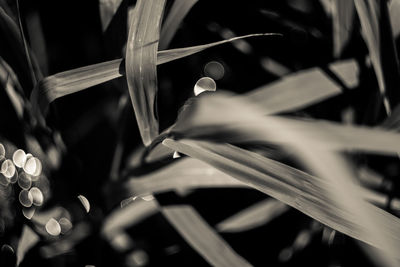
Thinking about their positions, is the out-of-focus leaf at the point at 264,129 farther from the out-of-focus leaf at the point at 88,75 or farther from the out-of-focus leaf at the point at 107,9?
the out-of-focus leaf at the point at 107,9

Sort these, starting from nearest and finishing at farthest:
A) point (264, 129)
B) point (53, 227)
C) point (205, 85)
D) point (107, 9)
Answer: point (264, 129), point (107, 9), point (53, 227), point (205, 85)

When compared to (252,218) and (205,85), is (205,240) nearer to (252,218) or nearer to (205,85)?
(252,218)

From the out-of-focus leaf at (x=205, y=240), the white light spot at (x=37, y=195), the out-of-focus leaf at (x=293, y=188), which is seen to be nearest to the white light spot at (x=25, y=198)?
the white light spot at (x=37, y=195)

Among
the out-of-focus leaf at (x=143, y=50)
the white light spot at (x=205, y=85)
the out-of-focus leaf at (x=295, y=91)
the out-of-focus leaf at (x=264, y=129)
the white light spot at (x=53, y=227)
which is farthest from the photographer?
the white light spot at (x=205, y=85)

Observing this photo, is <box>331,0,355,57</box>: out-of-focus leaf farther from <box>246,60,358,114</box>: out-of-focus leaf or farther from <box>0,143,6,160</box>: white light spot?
<box>0,143,6,160</box>: white light spot

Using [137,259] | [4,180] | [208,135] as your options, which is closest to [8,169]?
[4,180]

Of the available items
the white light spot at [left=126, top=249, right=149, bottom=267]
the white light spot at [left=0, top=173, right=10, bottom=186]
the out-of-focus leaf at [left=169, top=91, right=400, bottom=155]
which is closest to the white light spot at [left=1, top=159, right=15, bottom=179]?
the white light spot at [left=0, top=173, right=10, bottom=186]

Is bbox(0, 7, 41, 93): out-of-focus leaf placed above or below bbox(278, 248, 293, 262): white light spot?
above
